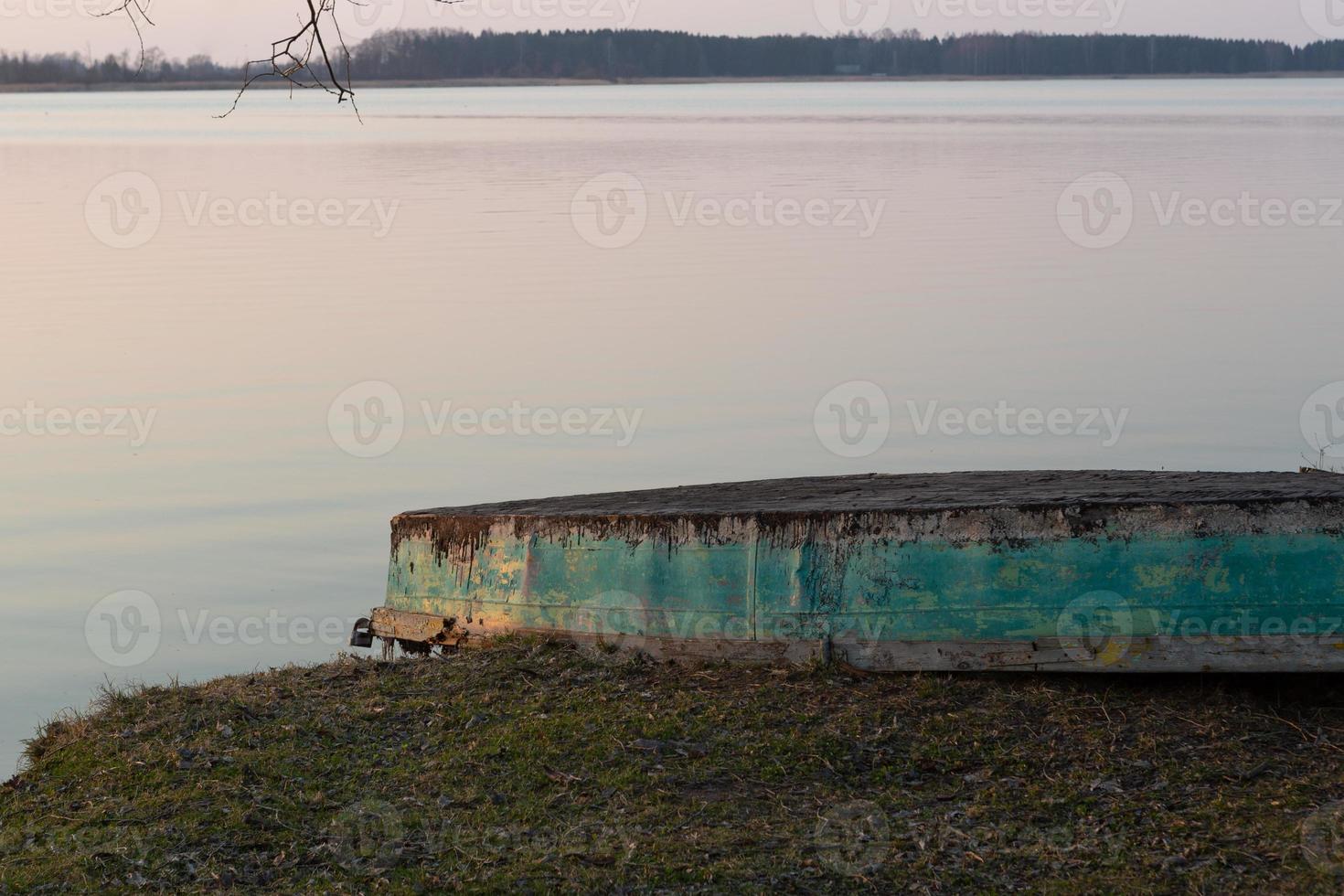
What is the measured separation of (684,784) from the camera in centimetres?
539

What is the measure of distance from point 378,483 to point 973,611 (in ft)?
25.3

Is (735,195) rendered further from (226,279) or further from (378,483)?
(378,483)

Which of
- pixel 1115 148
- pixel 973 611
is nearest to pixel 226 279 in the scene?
pixel 973 611

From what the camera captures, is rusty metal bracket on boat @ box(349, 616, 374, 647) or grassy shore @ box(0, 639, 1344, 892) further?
rusty metal bracket on boat @ box(349, 616, 374, 647)

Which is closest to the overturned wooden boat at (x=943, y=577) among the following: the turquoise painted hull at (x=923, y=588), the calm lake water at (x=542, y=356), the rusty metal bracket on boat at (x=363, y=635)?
the turquoise painted hull at (x=923, y=588)

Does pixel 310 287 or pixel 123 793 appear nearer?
pixel 123 793

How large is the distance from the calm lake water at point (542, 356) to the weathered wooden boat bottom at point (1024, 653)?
11.4 ft

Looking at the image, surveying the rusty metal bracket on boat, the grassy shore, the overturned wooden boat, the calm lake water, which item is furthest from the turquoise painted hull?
the calm lake water

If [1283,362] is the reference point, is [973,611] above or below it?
above

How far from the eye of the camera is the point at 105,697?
6.83 meters

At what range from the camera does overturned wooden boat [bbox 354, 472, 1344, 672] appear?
592cm

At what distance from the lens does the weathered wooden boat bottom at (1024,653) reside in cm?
589

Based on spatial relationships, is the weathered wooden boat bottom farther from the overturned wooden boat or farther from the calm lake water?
the calm lake water

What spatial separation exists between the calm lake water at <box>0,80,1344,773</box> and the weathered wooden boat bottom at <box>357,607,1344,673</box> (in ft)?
11.4
